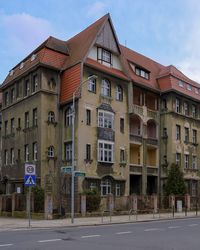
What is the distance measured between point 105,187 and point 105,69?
36.6ft

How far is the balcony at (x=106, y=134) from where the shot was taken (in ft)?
130

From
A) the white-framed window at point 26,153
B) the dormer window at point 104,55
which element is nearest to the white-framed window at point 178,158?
the dormer window at point 104,55

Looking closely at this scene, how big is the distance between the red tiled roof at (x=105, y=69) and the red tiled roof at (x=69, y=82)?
1.36 meters

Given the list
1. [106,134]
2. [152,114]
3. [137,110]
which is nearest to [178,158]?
[152,114]

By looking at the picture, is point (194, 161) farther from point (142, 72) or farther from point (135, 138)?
point (142, 72)

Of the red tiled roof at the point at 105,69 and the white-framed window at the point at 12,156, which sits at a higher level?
the red tiled roof at the point at 105,69

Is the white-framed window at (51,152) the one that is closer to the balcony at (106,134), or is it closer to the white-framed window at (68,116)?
the white-framed window at (68,116)

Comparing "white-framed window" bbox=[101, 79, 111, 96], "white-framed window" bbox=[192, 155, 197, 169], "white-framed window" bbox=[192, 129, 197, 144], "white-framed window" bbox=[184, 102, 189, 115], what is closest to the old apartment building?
"white-framed window" bbox=[101, 79, 111, 96]

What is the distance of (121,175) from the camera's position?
135 feet

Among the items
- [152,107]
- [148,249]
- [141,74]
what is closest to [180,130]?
[152,107]

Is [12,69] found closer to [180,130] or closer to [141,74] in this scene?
[141,74]

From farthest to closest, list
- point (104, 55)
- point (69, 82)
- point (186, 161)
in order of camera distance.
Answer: point (186, 161), point (104, 55), point (69, 82)

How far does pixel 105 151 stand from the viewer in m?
40.2

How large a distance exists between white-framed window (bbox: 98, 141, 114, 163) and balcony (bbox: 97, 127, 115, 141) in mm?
468
